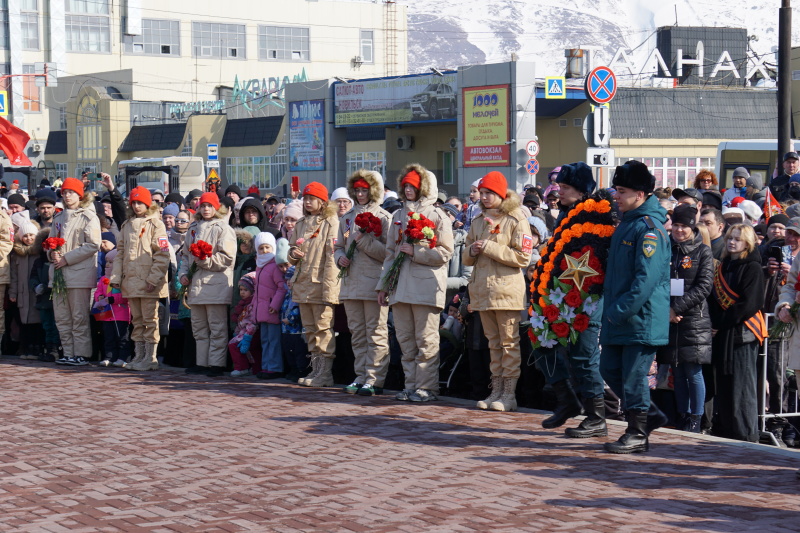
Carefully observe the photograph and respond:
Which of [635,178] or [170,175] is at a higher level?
[170,175]

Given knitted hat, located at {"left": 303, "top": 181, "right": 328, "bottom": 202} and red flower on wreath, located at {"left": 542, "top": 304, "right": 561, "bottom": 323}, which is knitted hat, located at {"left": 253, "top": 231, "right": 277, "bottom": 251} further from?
red flower on wreath, located at {"left": 542, "top": 304, "right": 561, "bottom": 323}

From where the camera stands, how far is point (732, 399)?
982 centimetres

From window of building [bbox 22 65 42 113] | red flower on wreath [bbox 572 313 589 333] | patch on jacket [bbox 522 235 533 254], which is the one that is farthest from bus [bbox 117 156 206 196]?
red flower on wreath [bbox 572 313 589 333]

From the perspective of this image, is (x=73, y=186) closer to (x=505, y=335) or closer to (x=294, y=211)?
(x=294, y=211)

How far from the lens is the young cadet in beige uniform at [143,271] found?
1348cm

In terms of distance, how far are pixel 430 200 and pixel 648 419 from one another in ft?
11.0

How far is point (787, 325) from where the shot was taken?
27.3 feet

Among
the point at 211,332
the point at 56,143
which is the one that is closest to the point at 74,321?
the point at 211,332

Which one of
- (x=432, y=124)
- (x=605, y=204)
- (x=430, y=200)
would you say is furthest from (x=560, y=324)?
(x=432, y=124)

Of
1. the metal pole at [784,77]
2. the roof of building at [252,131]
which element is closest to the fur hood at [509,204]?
the metal pole at [784,77]

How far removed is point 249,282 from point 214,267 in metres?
0.40

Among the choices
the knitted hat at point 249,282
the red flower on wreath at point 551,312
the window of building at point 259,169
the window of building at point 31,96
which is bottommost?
the red flower on wreath at point 551,312

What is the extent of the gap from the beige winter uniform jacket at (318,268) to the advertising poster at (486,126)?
102ft

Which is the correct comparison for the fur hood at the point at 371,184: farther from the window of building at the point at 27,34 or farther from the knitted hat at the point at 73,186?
the window of building at the point at 27,34
